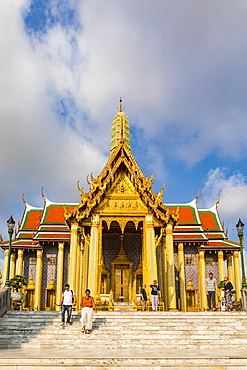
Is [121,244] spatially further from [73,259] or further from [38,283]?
[38,283]

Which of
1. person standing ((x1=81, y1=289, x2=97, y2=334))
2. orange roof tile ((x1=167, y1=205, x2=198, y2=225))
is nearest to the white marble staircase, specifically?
person standing ((x1=81, y1=289, x2=97, y2=334))

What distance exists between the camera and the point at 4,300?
13477mm

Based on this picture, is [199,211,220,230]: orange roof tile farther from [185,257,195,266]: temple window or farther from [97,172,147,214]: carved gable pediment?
[97,172,147,214]: carved gable pediment

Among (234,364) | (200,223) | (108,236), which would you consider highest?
(200,223)

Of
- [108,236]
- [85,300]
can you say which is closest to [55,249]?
[108,236]

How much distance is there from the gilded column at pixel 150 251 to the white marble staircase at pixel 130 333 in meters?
4.13

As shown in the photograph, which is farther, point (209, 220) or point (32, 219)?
point (209, 220)

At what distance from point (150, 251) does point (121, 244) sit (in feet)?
15.2

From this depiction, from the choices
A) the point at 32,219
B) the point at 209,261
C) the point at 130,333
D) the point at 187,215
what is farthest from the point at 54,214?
the point at 130,333

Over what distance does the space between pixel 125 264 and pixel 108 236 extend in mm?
1918

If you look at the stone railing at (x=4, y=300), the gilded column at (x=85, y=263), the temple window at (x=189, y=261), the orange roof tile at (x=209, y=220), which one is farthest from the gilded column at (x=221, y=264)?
the stone railing at (x=4, y=300)

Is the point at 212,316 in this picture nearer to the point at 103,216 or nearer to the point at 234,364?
the point at 234,364

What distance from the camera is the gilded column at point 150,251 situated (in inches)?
683

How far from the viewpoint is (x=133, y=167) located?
62.0 feet
